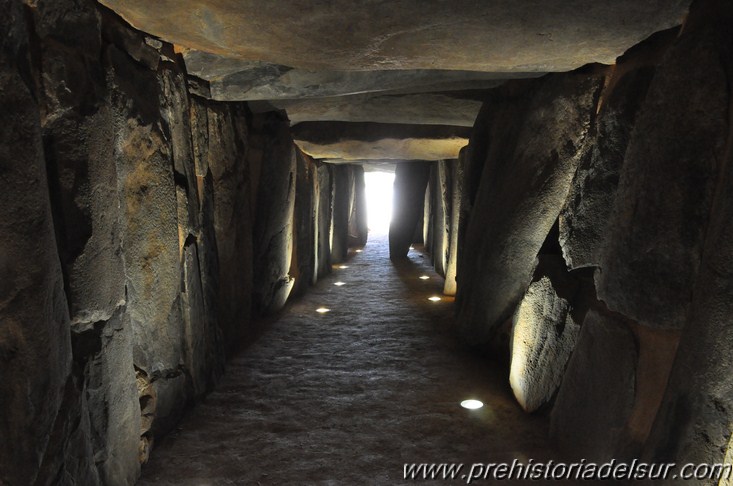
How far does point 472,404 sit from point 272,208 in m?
3.11

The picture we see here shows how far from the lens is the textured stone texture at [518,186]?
10.3 feet

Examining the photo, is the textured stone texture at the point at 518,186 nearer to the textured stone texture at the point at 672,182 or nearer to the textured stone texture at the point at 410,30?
the textured stone texture at the point at 410,30

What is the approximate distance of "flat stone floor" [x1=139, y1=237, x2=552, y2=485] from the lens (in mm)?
2680

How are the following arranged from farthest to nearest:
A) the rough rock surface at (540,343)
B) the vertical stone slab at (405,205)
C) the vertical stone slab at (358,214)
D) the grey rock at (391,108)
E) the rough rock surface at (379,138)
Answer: the vertical stone slab at (358,214) → the vertical stone slab at (405,205) → the rough rock surface at (379,138) → the grey rock at (391,108) → the rough rock surface at (540,343)

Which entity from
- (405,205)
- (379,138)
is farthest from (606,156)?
(405,205)

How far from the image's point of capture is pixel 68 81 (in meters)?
1.93

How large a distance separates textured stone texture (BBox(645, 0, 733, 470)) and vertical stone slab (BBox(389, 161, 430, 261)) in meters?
8.70

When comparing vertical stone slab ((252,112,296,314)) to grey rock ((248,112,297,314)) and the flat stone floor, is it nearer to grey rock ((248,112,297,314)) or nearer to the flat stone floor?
grey rock ((248,112,297,314))

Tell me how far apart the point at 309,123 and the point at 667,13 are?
442 cm

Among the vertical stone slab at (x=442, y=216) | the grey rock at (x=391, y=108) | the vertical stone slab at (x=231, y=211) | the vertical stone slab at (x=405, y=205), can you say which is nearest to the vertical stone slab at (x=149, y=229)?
the vertical stone slab at (x=231, y=211)

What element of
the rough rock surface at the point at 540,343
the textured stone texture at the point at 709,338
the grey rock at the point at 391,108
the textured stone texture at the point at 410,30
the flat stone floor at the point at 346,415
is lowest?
the flat stone floor at the point at 346,415

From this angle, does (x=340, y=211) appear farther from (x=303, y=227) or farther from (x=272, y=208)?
(x=272, y=208)

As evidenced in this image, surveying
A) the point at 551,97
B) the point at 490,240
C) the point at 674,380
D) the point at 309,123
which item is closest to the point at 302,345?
the point at 490,240

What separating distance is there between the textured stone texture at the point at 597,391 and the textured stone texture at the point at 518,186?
99 centimetres
